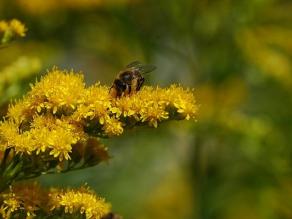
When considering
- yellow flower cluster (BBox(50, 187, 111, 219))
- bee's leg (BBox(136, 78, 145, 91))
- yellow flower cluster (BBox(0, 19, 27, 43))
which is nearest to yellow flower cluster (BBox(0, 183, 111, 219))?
yellow flower cluster (BBox(50, 187, 111, 219))

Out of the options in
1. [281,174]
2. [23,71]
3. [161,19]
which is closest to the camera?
[23,71]

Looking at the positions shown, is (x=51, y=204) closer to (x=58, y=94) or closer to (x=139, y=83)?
(x=58, y=94)

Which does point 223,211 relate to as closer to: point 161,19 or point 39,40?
point 161,19

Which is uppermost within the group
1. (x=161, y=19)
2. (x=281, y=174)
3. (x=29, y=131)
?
(x=161, y=19)

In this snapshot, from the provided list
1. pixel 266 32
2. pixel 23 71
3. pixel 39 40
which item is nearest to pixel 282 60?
pixel 266 32

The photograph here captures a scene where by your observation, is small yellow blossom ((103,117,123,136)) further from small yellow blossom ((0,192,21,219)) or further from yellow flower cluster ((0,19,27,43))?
yellow flower cluster ((0,19,27,43))

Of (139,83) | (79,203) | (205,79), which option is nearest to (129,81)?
(139,83)

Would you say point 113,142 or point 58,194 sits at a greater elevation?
point 113,142
